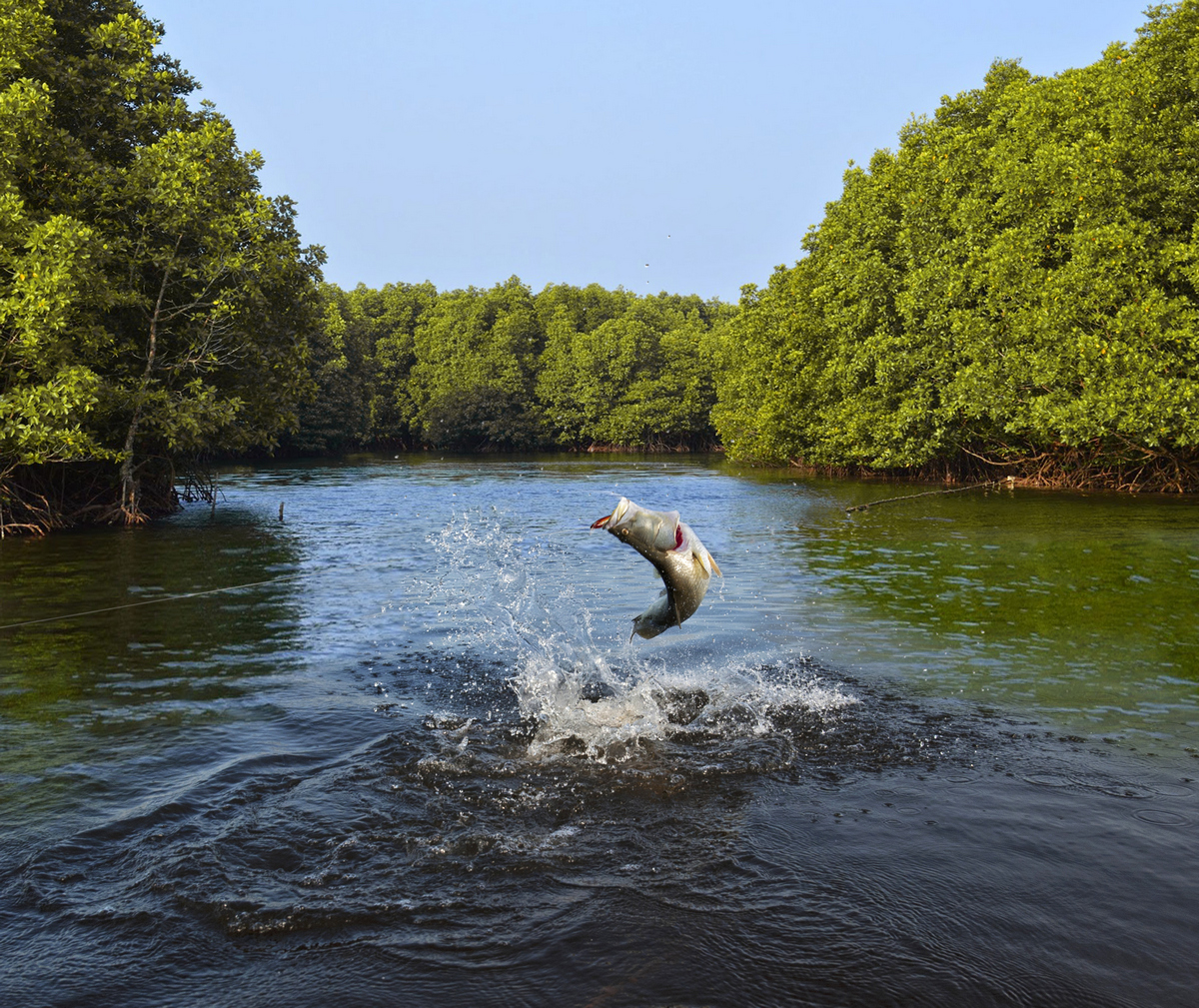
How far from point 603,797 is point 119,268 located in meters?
24.5

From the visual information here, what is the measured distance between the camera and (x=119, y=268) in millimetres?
25984

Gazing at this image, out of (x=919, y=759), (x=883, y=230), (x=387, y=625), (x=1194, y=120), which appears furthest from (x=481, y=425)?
(x=919, y=759)

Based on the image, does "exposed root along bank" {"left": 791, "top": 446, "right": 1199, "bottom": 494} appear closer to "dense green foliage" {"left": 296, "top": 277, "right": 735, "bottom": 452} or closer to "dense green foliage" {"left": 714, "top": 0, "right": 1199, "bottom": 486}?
"dense green foliage" {"left": 714, "top": 0, "right": 1199, "bottom": 486}

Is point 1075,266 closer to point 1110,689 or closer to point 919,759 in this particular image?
point 1110,689

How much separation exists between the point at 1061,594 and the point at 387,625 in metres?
11.4

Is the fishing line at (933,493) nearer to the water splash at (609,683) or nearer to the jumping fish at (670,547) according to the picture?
the water splash at (609,683)

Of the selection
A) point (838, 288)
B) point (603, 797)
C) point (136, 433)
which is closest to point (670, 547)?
point (603, 797)

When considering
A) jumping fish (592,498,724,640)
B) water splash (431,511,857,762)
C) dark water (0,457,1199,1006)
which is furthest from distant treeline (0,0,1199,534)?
jumping fish (592,498,724,640)

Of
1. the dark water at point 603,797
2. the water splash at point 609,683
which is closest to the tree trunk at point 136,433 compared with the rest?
the dark water at point 603,797

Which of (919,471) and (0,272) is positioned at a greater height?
(0,272)

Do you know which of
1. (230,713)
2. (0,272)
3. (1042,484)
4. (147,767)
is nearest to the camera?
(147,767)

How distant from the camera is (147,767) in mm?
8438

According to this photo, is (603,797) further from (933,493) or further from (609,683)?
(933,493)

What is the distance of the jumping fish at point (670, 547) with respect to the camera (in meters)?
7.32
